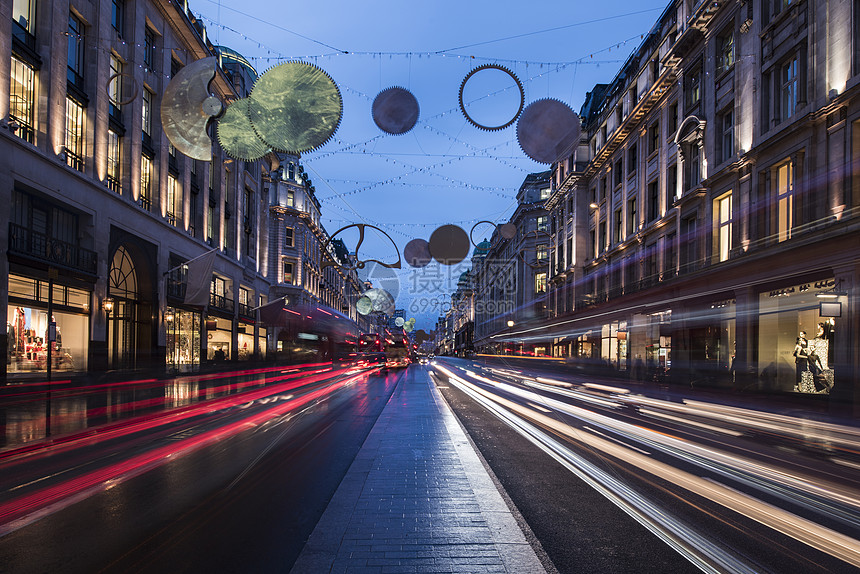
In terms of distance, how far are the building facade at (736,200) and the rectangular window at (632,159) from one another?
0.16 m

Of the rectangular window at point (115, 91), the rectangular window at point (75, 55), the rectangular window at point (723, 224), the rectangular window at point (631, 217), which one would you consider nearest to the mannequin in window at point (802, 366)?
the rectangular window at point (723, 224)

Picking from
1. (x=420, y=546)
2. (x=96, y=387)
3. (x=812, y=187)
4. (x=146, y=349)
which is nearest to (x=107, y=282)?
(x=146, y=349)

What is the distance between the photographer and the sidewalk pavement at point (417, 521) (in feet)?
15.1

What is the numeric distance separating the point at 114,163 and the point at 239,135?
76.0ft

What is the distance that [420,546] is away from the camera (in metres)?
5.03

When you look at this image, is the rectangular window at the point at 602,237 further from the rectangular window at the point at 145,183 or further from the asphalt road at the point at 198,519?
the asphalt road at the point at 198,519

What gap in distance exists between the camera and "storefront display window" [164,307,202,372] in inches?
1324

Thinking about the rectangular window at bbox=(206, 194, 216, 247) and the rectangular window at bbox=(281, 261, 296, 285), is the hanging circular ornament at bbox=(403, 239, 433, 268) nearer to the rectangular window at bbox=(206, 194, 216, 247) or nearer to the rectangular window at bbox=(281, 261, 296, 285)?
the rectangular window at bbox=(206, 194, 216, 247)

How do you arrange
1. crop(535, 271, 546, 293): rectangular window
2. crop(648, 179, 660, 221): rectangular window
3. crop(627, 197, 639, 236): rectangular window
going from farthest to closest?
crop(535, 271, 546, 293): rectangular window
crop(627, 197, 639, 236): rectangular window
crop(648, 179, 660, 221): rectangular window

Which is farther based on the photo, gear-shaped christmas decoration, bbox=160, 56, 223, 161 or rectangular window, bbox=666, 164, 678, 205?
rectangular window, bbox=666, 164, 678, 205

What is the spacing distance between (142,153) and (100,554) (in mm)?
29962

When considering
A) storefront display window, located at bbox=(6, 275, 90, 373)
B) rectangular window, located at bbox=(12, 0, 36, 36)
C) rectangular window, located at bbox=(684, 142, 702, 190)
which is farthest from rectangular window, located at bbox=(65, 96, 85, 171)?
rectangular window, located at bbox=(684, 142, 702, 190)

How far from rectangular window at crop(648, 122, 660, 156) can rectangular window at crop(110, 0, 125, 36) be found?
105 ft

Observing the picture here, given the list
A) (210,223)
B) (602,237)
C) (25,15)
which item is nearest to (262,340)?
(210,223)
